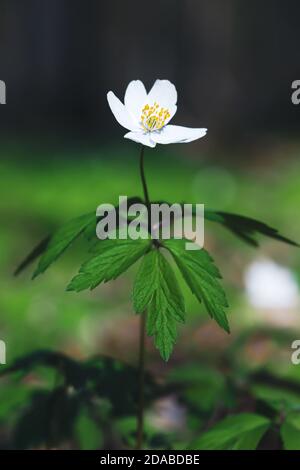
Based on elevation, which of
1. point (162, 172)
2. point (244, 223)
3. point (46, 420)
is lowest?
point (46, 420)

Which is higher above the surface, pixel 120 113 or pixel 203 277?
pixel 120 113

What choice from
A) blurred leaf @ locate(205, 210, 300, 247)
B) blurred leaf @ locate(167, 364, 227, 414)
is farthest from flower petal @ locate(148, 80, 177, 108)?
blurred leaf @ locate(167, 364, 227, 414)

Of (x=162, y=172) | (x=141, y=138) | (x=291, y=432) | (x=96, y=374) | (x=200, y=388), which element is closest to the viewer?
(x=141, y=138)

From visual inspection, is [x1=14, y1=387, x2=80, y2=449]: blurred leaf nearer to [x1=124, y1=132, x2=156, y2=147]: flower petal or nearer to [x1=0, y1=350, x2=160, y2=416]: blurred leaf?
[x1=0, y1=350, x2=160, y2=416]: blurred leaf

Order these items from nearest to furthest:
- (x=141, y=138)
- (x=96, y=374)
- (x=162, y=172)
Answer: (x=141, y=138) → (x=96, y=374) → (x=162, y=172)

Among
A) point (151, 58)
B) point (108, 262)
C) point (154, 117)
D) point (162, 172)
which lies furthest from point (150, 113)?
point (151, 58)

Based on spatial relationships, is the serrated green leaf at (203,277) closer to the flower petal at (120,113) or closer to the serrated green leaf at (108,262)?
the serrated green leaf at (108,262)

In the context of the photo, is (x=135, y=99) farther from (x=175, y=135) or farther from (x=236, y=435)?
(x=236, y=435)

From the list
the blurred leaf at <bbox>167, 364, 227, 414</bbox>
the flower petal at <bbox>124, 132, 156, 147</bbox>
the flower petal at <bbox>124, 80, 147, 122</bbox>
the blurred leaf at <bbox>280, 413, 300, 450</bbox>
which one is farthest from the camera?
the blurred leaf at <bbox>167, 364, 227, 414</bbox>

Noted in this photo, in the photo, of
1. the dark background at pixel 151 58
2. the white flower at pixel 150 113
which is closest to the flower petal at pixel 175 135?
the white flower at pixel 150 113
